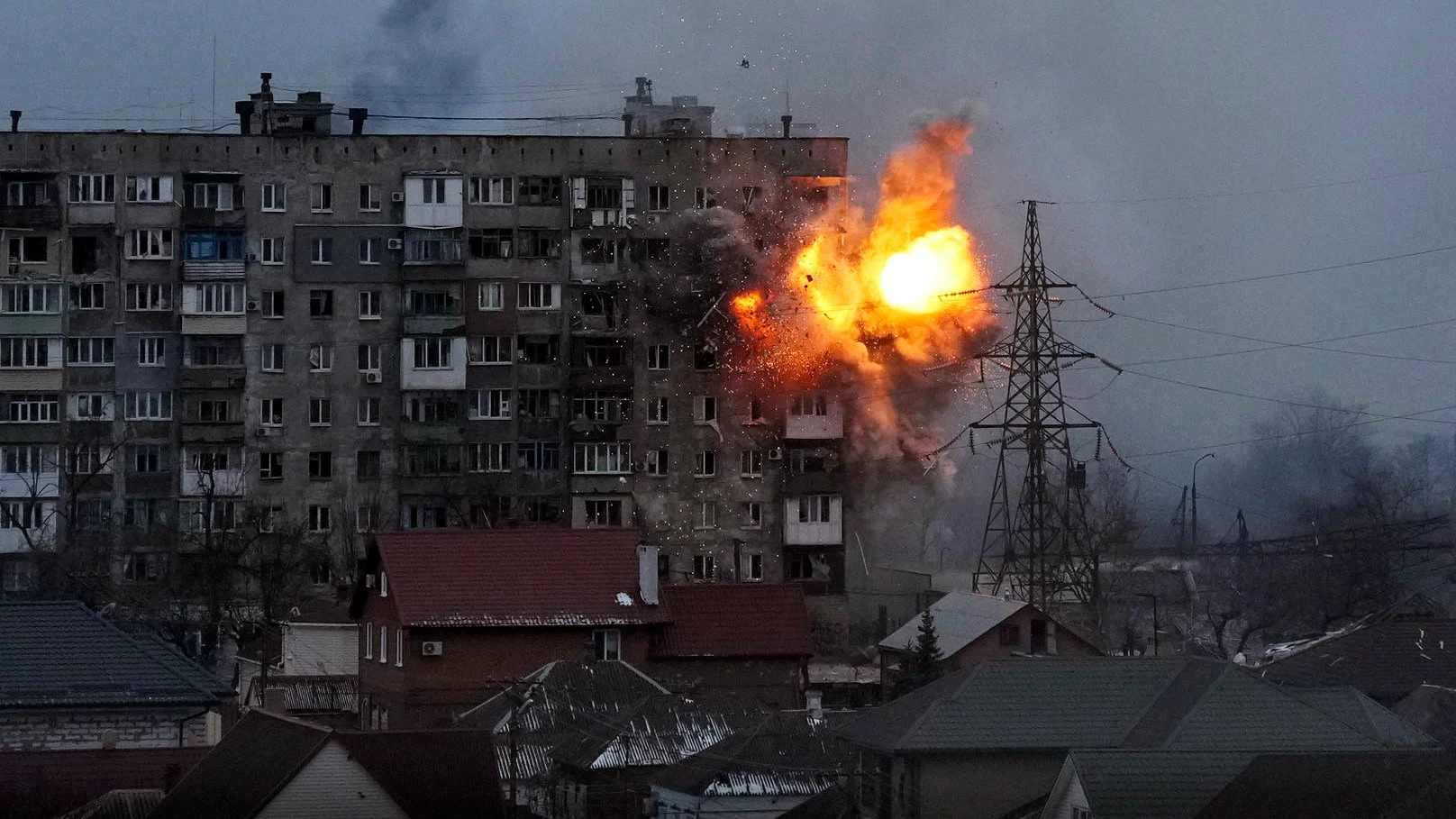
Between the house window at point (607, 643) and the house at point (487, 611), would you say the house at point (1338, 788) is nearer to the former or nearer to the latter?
the house at point (487, 611)

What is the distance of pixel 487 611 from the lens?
62469mm

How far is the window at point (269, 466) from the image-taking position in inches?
3575

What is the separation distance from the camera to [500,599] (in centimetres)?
6297

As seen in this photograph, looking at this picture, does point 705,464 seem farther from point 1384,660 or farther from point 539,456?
point 1384,660

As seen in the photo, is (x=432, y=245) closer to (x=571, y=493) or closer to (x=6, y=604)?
(x=571, y=493)

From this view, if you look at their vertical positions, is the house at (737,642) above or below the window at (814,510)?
below

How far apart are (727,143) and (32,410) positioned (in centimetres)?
3047

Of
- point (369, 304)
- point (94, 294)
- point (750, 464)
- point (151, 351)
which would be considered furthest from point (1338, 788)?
point (94, 294)

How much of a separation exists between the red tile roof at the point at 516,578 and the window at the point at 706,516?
2524 cm

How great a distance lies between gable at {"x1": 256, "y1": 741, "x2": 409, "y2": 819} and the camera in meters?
42.7

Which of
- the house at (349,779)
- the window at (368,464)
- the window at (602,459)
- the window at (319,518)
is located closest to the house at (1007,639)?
the window at (602,459)

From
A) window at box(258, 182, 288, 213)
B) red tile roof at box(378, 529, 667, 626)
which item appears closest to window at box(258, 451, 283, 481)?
window at box(258, 182, 288, 213)

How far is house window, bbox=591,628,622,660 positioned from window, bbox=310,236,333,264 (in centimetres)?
3334

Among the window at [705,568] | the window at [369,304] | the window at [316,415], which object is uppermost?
the window at [369,304]
